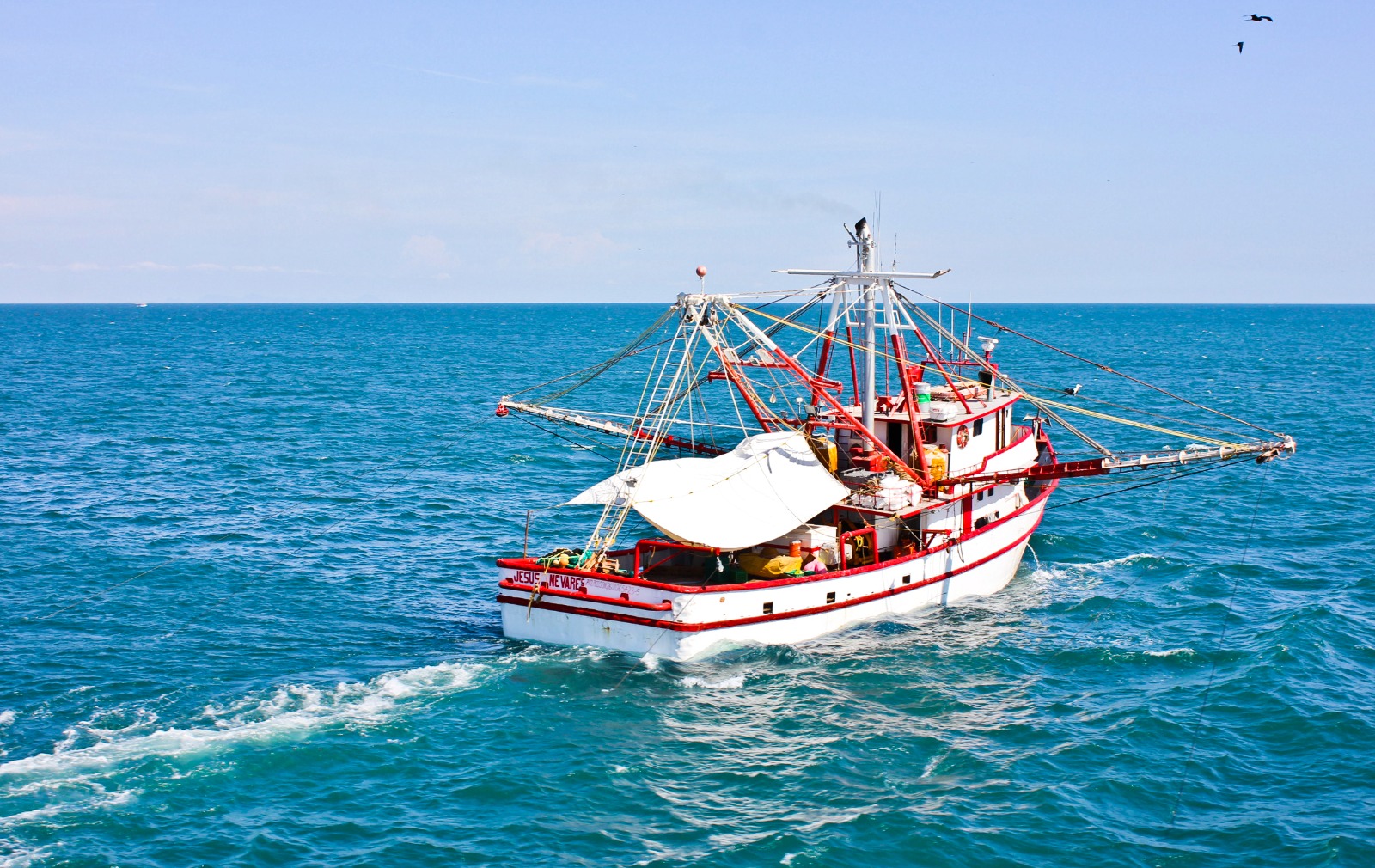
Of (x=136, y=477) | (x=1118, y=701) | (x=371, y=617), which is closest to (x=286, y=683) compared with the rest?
(x=371, y=617)

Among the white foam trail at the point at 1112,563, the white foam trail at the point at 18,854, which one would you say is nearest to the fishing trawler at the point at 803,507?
the white foam trail at the point at 1112,563

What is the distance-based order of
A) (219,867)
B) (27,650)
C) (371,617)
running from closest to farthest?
(219,867) → (27,650) → (371,617)

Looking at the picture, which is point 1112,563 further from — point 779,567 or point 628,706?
point 628,706

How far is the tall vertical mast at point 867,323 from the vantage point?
38.2 metres

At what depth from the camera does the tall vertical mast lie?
38.2 metres

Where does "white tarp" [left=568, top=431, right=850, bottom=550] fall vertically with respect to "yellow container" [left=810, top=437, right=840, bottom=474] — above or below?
below

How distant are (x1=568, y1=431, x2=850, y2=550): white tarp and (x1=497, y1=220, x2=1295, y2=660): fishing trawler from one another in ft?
0.23

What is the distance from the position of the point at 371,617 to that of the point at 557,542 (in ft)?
36.8

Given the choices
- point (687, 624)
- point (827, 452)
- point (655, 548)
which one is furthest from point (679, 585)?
point (827, 452)

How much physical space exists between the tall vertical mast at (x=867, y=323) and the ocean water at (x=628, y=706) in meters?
7.90

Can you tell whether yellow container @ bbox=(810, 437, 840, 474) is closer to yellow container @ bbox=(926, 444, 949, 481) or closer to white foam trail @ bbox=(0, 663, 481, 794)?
yellow container @ bbox=(926, 444, 949, 481)

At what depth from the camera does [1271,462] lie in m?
66.6

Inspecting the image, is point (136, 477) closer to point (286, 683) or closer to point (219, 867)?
point (286, 683)

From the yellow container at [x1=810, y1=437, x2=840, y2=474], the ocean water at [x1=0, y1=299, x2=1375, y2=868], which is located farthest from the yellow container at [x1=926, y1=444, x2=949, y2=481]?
the ocean water at [x1=0, y1=299, x2=1375, y2=868]
